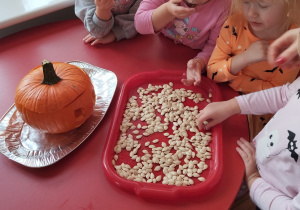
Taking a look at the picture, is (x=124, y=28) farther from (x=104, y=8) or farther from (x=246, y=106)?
(x=246, y=106)

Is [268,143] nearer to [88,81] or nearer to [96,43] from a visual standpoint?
[88,81]

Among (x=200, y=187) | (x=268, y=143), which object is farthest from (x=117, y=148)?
(x=268, y=143)

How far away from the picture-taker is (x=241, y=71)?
99 centimetres

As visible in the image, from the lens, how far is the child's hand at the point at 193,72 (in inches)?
37.8

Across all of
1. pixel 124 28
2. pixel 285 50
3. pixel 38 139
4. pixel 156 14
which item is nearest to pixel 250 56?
pixel 285 50

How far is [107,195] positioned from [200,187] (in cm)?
23

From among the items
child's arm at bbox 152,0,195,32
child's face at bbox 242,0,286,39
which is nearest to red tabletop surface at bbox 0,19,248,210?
child's arm at bbox 152,0,195,32

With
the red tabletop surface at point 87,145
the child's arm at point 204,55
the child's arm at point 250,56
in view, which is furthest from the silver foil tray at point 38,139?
the child's arm at point 250,56

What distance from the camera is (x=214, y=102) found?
0.90 metres

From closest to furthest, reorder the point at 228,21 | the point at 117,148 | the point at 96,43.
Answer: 1. the point at 117,148
2. the point at 228,21
3. the point at 96,43

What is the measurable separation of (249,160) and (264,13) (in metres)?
0.40

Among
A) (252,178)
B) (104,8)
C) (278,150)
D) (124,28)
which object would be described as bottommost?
(252,178)

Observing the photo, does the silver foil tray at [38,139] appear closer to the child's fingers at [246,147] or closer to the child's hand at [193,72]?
the child's hand at [193,72]

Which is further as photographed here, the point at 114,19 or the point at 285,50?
the point at 114,19
